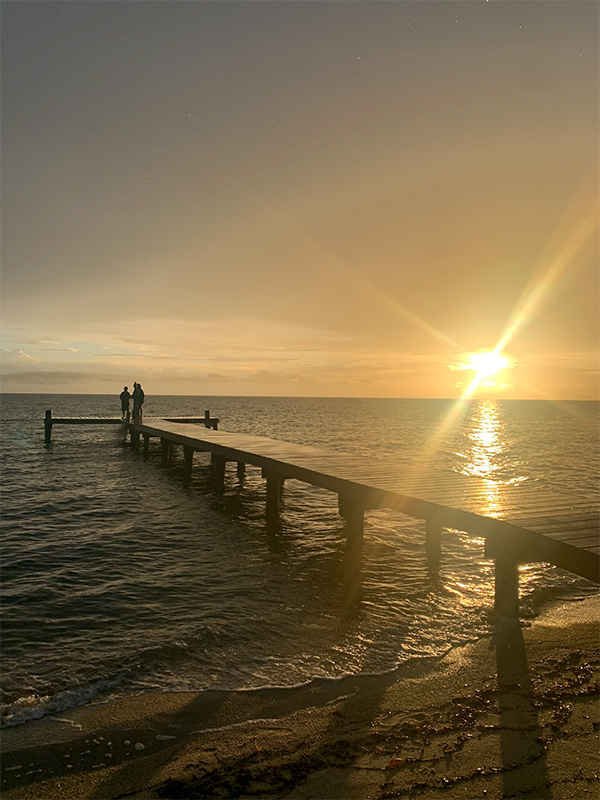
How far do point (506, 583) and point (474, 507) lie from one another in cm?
95

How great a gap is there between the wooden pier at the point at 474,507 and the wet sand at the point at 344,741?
42.8 inches

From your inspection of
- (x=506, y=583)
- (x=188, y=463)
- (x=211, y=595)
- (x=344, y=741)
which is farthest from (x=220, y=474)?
(x=344, y=741)

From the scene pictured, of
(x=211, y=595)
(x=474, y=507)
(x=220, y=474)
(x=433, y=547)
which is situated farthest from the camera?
(x=220, y=474)

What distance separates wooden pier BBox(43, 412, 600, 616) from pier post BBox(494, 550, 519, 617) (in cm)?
1

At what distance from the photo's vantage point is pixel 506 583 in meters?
6.40

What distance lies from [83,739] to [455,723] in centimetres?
287

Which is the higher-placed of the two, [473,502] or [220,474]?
[473,502]

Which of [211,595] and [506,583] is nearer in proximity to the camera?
[506,583]

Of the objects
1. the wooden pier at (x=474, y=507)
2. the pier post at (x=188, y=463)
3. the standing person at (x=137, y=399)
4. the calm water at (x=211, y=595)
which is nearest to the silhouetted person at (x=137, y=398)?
the standing person at (x=137, y=399)

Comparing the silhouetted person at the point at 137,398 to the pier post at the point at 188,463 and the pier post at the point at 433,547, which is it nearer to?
the pier post at the point at 188,463

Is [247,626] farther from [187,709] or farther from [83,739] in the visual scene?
[83,739]

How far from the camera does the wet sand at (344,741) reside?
358 centimetres

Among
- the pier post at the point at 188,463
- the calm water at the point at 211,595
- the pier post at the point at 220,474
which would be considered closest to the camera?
the calm water at the point at 211,595

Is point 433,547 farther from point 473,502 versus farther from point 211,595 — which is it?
point 211,595
